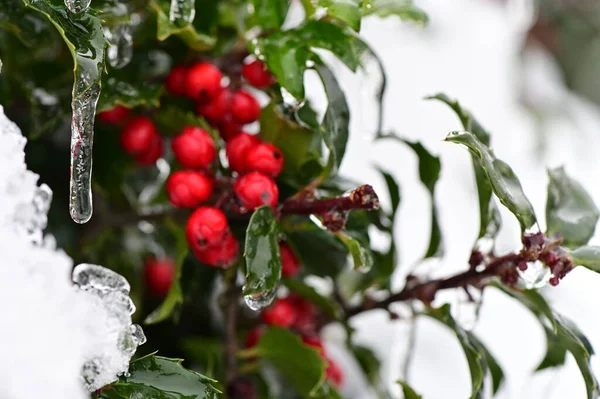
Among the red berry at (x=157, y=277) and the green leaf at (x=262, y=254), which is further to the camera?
the red berry at (x=157, y=277)

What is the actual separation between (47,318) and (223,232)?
163mm

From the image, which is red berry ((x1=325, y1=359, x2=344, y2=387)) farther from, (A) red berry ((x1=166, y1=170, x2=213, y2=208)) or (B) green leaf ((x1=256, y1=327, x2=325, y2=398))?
(A) red berry ((x1=166, y1=170, x2=213, y2=208))

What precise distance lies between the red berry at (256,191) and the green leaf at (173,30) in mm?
114

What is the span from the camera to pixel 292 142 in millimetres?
555

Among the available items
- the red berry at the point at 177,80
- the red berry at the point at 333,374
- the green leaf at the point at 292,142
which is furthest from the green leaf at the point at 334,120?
the red berry at the point at 333,374

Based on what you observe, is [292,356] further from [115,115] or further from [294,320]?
[115,115]

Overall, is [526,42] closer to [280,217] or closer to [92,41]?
[280,217]

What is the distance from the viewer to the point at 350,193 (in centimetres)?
48

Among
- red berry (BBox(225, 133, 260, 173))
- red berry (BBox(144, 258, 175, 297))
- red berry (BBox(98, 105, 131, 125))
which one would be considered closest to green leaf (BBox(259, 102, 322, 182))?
red berry (BBox(225, 133, 260, 173))

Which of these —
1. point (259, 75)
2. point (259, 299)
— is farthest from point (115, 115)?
point (259, 299)

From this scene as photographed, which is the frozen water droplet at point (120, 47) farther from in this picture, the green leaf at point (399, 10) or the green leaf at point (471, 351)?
the green leaf at point (471, 351)

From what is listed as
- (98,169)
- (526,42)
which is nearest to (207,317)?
(98,169)

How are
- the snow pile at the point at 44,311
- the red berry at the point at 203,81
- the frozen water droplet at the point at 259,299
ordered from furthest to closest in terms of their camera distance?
the red berry at the point at 203,81 → the frozen water droplet at the point at 259,299 → the snow pile at the point at 44,311

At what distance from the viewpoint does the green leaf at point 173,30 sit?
0.50m
